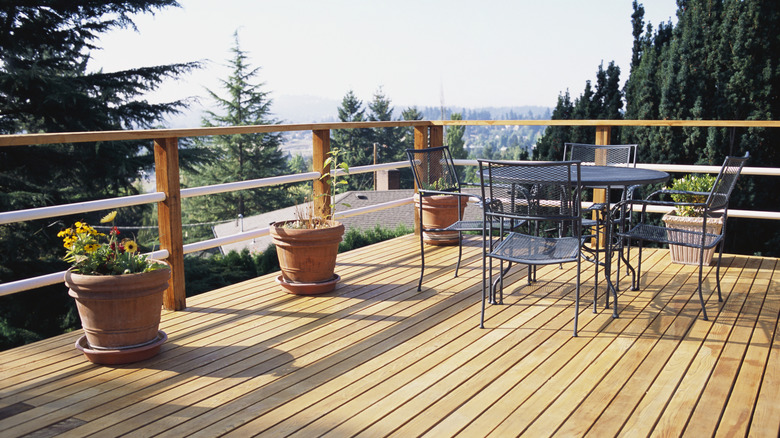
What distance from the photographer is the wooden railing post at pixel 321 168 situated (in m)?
4.80

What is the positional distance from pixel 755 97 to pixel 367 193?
27967 mm

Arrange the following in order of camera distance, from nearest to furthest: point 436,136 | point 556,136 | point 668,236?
point 668,236 → point 436,136 → point 556,136

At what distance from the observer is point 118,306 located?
2975 millimetres


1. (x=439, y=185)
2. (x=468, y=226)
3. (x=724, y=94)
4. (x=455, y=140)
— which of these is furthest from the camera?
(x=455, y=140)

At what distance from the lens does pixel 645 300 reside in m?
4.11

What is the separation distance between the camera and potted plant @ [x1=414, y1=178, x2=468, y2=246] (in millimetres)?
5602

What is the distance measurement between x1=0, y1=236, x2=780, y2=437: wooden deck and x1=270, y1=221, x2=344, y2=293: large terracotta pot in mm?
160

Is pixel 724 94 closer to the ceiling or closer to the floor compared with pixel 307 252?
closer to the ceiling

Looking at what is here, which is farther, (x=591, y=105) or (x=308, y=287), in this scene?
(x=591, y=105)

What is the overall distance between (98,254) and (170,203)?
2.57 feet

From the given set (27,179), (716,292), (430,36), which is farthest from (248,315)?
(430,36)

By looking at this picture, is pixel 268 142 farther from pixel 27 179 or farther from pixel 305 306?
pixel 305 306

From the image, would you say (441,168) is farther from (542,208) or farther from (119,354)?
(119,354)

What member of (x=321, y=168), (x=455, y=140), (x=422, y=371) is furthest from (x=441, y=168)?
(x=455, y=140)
